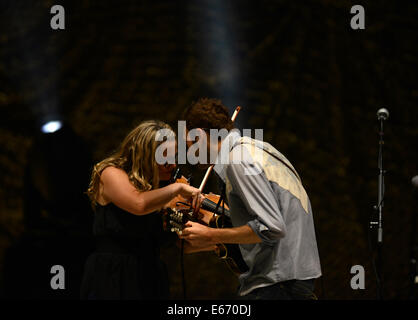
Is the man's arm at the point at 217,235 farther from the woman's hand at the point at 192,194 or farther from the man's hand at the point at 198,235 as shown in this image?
the woman's hand at the point at 192,194

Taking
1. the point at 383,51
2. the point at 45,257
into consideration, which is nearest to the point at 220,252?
Result: the point at 45,257

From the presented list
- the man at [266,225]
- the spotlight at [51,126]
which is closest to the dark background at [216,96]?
the spotlight at [51,126]

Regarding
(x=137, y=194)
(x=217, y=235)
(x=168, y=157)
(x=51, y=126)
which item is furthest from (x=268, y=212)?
(x=51, y=126)

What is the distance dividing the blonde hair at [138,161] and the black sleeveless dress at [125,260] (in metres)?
0.15

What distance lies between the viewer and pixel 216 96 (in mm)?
4121

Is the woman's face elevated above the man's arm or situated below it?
above

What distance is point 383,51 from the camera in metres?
4.29

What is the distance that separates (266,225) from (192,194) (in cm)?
60

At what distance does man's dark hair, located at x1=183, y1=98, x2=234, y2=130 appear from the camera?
221 centimetres

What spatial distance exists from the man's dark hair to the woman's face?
37cm

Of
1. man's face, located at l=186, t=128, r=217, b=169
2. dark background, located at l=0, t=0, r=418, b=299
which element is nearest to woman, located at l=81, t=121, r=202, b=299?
man's face, located at l=186, t=128, r=217, b=169

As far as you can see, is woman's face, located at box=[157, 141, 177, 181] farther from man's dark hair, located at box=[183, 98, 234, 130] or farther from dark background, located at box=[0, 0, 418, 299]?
dark background, located at box=[0, 0, 418, 299]

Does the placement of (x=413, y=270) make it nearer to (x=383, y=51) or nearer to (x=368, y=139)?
(x=368, y=139)

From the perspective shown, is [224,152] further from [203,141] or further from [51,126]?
[51,126]
